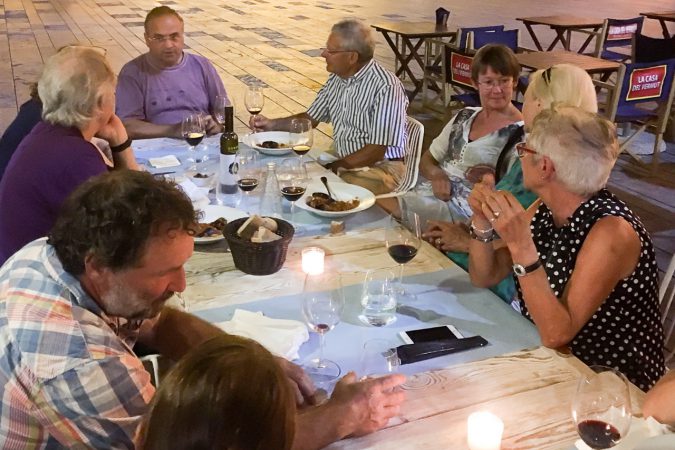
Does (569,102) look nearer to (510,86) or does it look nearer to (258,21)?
Result: (510,86)

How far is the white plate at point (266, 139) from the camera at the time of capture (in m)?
3.34

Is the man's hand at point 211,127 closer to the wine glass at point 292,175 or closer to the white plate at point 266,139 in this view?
the white plate at point 266,139

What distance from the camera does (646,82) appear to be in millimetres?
5359

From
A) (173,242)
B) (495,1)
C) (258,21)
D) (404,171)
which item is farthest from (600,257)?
(495,1)

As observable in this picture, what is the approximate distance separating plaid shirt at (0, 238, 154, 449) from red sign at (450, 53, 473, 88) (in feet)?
15.6

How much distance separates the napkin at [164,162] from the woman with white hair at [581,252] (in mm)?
1598

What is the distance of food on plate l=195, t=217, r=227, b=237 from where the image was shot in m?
2.32

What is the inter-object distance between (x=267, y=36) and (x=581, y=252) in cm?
1094

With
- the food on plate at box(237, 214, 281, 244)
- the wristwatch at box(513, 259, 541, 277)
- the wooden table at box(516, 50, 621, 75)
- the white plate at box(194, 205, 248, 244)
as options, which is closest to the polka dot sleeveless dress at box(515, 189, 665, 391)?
the wristwatch at box(513, 259, 541, 277)

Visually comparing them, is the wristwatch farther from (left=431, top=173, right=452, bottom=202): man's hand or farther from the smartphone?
(left=431, top=173, right=452, bottom=202): man's hand

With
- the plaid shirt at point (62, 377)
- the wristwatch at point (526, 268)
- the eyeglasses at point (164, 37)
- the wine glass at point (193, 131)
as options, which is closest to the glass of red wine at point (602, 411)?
the wristwatch at point (526, 268)

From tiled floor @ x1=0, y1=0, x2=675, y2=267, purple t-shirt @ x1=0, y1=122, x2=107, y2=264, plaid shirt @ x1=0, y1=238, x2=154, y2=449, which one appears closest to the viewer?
plaid shirt @ x1=0, y1=238, x2=154, y2=449

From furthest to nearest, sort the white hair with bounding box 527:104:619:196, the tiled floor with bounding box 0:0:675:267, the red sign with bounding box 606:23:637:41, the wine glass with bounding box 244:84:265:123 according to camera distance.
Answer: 1. the red sign with bounding box 606:23:637:41
2. the tiled floor with bounding box 0:0:675:267
3. the wine glass with bounding box 244:84:265:123
4. the white hair with bounding box 527:104:619:196

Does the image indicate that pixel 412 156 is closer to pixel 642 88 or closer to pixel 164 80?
pixel 164 80
